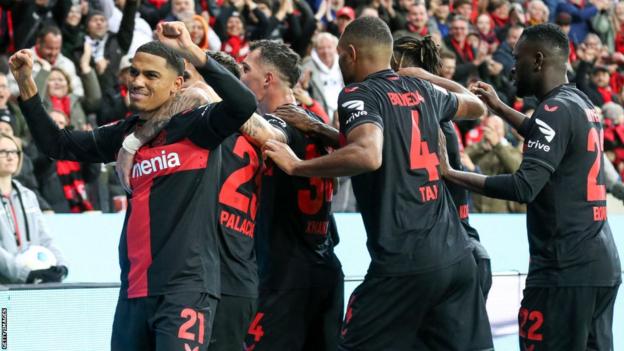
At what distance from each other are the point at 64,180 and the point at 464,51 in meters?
7.46

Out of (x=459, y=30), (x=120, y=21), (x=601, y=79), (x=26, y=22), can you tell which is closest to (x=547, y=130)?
(x=26, y=22)

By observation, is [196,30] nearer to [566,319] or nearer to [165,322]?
[566,319]

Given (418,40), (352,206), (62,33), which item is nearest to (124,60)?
(62,33)

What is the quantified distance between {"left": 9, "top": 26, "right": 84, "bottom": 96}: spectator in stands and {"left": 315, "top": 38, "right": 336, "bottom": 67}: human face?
126 inches

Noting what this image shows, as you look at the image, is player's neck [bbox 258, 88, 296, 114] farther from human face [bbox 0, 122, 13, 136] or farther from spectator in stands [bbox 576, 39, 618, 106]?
spectator in stands [bbox 576, 39, 618, 106]

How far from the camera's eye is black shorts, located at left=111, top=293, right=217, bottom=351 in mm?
4910

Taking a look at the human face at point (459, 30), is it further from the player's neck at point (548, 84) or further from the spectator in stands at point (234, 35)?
the player's neck at point (548, 84)

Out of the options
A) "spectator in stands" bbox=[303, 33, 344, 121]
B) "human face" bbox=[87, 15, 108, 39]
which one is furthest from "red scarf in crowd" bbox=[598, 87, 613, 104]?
"human face" bbox=[87, 15, 108, 39]

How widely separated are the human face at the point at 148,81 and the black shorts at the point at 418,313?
4.55 feet

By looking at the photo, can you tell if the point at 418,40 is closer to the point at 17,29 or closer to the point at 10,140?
the point at 10,140

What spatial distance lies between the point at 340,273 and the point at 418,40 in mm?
1506

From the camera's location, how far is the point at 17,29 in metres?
12.1

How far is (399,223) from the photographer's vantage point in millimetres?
5457

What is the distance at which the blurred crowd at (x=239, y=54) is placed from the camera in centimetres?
1112
